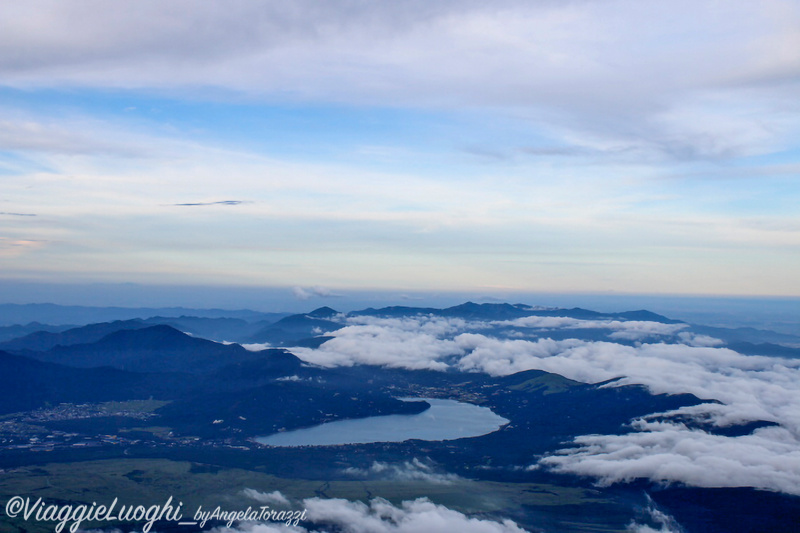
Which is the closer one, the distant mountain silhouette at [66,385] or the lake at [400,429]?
the lake at [400,429]

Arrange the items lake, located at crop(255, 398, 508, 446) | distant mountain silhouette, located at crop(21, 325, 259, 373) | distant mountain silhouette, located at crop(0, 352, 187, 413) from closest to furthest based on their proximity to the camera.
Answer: lake, located at crop(255, 398, 508, 446)
distant mountain silhouette, located at crop(0, 352, 187, 413)
distant mountain silhouette, located at crop(21, 325, 259, 373)

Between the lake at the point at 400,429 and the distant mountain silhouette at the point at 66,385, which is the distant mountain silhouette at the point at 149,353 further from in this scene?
the lake at the point at 400,429

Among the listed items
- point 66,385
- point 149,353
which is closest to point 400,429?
point 66,385

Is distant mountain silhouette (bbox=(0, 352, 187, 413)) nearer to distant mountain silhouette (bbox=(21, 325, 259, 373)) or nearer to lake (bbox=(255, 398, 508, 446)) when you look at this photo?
distant mountain silhouette (bbox=(21, 325, 259, 373))

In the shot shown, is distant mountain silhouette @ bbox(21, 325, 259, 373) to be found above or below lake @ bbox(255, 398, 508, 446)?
above

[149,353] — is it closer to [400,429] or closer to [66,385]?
[66,385]

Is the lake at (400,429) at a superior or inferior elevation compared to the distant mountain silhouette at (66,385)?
inferior

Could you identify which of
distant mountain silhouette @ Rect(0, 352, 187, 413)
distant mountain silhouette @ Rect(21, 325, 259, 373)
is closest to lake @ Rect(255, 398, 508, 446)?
distant mountain silhouette @ Rect(0, 352, 187, 413)

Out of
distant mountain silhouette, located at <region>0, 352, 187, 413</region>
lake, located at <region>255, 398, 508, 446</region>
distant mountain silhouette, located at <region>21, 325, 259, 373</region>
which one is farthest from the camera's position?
distant mountain silhouette, located at <region>21, 325, 259, 373</region>

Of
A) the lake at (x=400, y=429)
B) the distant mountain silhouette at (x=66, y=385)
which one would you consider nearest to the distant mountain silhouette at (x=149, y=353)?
the distant mountain silhouette at (x=66, y=385)
